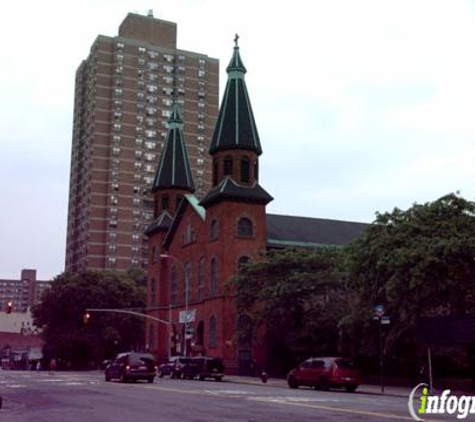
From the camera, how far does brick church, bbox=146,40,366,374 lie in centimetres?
6419

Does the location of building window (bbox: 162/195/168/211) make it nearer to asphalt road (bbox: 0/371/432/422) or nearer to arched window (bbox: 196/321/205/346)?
arched window (bbox: 196/321/205/346)

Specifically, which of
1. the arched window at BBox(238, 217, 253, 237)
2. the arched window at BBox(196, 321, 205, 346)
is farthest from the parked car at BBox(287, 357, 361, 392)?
the arched window at BBox(196, 321, 205, 346)

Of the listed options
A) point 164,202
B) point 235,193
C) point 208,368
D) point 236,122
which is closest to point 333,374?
point 208,368

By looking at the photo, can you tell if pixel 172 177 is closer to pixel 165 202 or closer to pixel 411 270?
pixel 165 202

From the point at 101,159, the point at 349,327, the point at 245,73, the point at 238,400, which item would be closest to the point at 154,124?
the point at 101,159

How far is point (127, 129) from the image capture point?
143250mm

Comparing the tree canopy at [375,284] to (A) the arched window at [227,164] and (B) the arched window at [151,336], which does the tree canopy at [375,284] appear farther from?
(B) the arched window at [151,336]

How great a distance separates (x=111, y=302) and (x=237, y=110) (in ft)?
103

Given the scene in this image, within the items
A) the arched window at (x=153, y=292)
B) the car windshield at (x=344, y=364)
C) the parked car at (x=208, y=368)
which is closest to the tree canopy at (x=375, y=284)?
the car windshield at (x=344, y=364)

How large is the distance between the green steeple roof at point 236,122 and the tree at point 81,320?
1069 inches

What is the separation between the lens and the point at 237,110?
6906cm

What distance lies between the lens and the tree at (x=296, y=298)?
53.0 meters

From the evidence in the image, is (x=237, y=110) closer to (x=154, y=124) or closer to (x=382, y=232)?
(x=382, y=232)

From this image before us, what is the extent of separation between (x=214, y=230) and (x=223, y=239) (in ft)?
9.01
